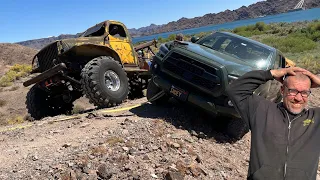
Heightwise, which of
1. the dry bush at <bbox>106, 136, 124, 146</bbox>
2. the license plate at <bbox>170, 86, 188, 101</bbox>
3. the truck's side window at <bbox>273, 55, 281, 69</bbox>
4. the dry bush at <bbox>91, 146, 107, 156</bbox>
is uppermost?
the truck's side window at <bbox>273, 55, 281, 69</bbox>

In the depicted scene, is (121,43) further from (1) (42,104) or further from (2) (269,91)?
(2) (269,91)

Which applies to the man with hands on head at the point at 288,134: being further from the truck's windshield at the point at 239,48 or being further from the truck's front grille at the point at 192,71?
the truck's windshield at the point at 239,48

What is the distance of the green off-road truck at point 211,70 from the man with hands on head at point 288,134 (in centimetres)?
304

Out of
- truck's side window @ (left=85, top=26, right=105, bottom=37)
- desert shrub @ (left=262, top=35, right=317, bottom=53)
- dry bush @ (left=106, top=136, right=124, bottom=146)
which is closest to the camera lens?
dry bush @ (left=106, top=136, right=124, bottom=146)

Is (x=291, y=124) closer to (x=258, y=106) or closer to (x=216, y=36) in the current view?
(x=258, y=106)

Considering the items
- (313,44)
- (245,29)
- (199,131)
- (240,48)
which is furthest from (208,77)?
(245,29)

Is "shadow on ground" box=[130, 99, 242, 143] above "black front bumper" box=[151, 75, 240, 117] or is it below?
below

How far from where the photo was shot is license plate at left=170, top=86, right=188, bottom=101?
644 centimetres

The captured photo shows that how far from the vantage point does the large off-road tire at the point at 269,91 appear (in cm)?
601

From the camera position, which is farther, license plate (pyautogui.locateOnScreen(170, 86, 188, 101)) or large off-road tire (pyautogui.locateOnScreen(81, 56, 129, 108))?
large off-road tire (pyautogui.locateOnScreen(81, 56, 129, 108))

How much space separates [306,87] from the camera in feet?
8.95

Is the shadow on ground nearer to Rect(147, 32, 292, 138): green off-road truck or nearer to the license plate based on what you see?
Rect(147, 32, 292, 138): green off-road truck

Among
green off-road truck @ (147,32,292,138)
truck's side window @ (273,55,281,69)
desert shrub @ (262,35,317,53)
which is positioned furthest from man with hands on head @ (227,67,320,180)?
desert shrub @ (262,35,317,53)

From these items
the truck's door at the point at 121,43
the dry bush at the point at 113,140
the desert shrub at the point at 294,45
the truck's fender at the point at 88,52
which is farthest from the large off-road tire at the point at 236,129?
the desert shrub at the point at 294,45
